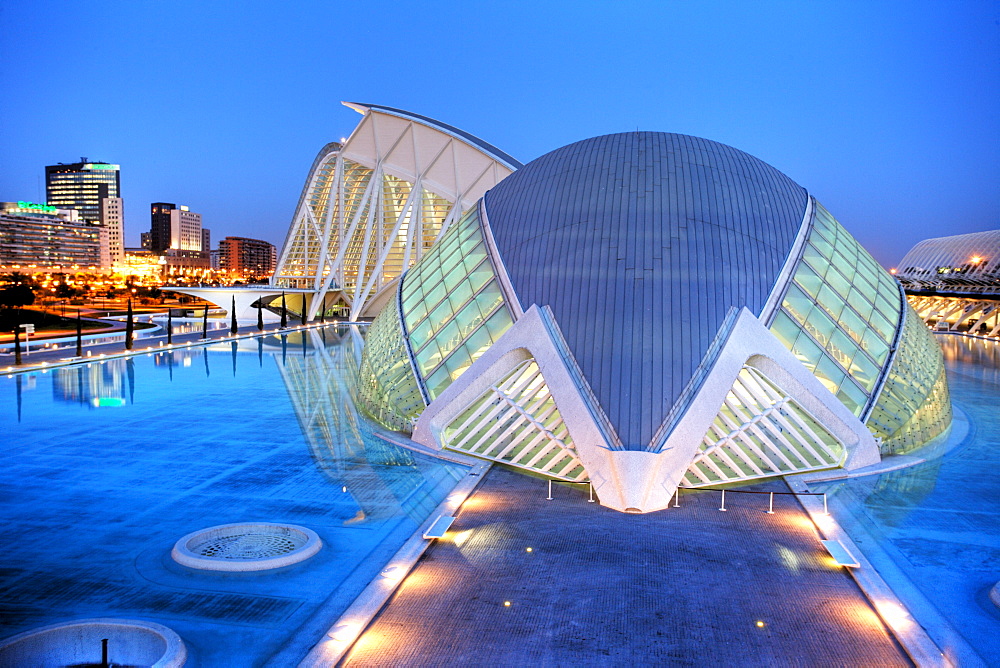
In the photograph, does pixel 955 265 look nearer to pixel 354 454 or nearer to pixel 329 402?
Result: pixel 329 402

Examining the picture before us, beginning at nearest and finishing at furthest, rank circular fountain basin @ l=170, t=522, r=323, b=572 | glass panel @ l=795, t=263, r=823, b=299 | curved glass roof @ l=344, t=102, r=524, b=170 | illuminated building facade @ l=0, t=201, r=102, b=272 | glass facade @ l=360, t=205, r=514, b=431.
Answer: circular fountain basin @ l=170, t=522, r=323, b=572 < glass panel @ l=795, t=263, r=823, b=299 < glass facade @ l=360, t=205, r=514, b=431 < curved glass roof @ l=344, t=102, r=524, b=170 < illuminated building facade @ l=0, t=201, r=102, b=272

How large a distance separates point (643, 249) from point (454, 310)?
454 centimetres

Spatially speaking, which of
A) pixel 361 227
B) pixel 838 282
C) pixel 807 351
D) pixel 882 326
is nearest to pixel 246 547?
pixel 807 351

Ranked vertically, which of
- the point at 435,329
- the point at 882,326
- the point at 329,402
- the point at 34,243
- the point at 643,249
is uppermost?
the point at 34,243

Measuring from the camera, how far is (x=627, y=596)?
9.03 meters

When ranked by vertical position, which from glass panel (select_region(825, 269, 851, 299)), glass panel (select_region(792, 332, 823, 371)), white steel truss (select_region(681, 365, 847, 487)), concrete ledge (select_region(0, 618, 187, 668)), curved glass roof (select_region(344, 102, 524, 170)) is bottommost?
concrete ledge (select_region(0, 618, 187, 668))

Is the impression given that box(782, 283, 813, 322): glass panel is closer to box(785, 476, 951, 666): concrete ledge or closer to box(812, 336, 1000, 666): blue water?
box(812, 336, 1000, 666): blue water

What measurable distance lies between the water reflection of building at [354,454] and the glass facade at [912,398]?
8.94m

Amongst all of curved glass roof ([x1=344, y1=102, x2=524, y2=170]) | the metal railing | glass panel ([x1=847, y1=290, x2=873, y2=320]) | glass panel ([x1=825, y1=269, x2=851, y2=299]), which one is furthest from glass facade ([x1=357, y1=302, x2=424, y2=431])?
curved glass roof ([x1=344, y1=102, x2=524, y2=170])

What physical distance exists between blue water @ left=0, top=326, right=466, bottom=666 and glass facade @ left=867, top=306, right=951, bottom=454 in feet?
29.3

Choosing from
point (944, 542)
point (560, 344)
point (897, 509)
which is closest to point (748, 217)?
point (560, 344)

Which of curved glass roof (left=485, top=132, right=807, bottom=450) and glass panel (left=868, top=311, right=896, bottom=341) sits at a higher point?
curved glass roof (left=485, top=132, right=807, bottom=450)

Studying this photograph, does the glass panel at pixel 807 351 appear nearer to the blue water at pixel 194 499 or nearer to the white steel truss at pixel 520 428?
the white steel truss at pixel 520 428

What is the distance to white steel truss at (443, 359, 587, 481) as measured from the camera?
14.0 m
